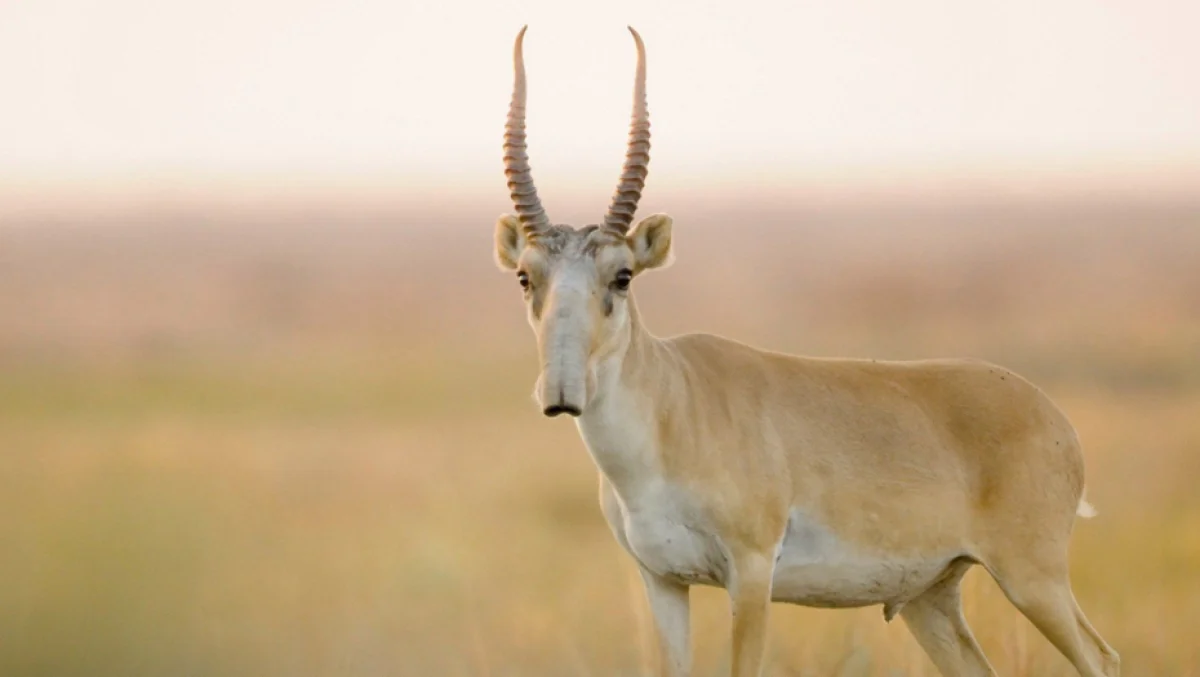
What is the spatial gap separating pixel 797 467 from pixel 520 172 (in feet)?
7.64

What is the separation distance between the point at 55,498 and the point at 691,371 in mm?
20294

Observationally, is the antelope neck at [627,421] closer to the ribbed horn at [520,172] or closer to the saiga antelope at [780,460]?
the saiga antelope at [780,460]

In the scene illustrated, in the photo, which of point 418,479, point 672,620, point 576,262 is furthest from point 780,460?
point 418,479

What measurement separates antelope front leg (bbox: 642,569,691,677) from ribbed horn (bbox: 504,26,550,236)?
2.17 meters

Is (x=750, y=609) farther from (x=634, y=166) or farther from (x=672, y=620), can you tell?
(x=634, y=166)

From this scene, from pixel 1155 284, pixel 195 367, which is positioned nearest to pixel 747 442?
pixel 195 367

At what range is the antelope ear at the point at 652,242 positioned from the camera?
35.5 feet

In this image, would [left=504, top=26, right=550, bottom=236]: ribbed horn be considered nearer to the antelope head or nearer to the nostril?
the antelope head

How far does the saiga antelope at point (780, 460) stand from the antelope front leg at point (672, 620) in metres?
0.01

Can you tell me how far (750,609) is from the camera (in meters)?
10.7

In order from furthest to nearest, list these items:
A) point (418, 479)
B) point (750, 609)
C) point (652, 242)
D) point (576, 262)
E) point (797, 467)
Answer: point (418, 479) < point (797, 467) < point (652, 242) < point (750, 609) < point (576, 262)

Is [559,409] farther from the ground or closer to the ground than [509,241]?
closer to the ground

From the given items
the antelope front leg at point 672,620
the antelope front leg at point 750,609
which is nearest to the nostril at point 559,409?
the antelope front leg at point 750,609

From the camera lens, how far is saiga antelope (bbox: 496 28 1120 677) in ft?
34.9
